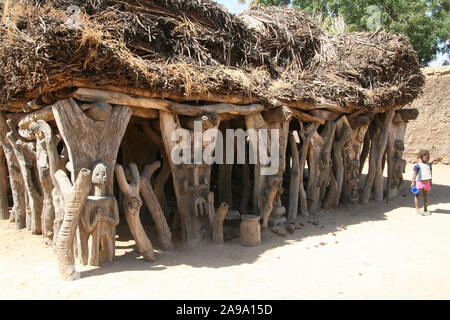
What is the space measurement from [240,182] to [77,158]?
5314mm

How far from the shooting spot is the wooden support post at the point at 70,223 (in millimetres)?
4441

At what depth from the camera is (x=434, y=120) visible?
12758 millimetres

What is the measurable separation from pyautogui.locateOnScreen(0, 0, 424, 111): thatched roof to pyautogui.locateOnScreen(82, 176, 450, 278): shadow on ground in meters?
2.13

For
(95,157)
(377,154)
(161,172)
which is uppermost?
(377,154)

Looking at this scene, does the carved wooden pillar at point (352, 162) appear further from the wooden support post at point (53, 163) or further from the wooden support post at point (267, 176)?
the wooden support post at point (53, 163)

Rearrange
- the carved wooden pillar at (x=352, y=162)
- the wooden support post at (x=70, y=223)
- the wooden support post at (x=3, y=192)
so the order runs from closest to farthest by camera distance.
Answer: the wooden support post at (x=70, y=223)
the wooden support post at (x=3, y=192)
the carved wooden pillar at (x=352, y=162)

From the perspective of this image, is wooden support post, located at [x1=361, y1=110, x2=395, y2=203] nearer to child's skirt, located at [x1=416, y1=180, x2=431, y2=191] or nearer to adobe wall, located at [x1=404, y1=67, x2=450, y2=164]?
child's skirt, located at [x1=416, y1=180, x2=431, y2=191]

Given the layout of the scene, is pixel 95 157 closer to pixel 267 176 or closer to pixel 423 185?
pixel 267 176

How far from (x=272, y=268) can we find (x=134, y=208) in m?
1.89

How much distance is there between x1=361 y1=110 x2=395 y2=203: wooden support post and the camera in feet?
29.2

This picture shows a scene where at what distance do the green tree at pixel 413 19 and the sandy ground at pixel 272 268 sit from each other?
10.8 meters

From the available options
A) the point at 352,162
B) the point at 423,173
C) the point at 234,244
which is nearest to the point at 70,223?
the point at 234,244

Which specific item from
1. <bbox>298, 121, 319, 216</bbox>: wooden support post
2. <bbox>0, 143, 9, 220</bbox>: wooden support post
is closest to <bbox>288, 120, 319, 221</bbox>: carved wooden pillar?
<bbox>298, 121, 319, 216</bbox>: wooden support post

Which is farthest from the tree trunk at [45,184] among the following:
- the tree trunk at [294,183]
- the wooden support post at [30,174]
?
the tree trunk at [294,183]
